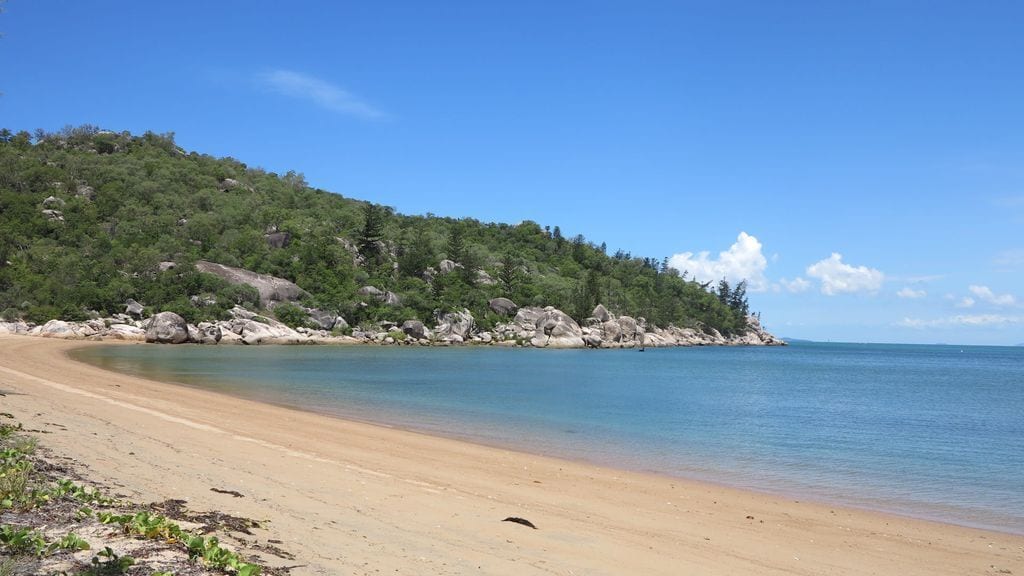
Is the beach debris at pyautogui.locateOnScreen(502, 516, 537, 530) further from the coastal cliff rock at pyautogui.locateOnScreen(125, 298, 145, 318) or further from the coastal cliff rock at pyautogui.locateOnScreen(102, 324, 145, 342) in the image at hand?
the coastal cliff rock at pyautogui.locateOnScreen(125, 298, 145, 318)

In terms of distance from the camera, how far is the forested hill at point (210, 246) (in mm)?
71750

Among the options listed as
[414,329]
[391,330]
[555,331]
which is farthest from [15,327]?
[555,331]

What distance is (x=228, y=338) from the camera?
73125 mm

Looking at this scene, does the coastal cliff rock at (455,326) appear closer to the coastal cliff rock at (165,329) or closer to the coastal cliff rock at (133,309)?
the coastal cliff rock at (165,329)

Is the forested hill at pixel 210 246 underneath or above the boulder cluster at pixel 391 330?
above

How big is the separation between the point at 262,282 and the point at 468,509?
8149cm

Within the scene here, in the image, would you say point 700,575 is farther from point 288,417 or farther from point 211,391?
point 211,391

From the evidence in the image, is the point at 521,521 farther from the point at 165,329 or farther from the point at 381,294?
the point at 381,294

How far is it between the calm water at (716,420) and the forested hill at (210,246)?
24.4 metres

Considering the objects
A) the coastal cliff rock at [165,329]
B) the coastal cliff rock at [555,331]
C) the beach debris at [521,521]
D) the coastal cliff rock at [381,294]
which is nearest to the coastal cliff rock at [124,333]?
the coastal cliff rock at [165,329]

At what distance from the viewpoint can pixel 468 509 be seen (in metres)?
10.5

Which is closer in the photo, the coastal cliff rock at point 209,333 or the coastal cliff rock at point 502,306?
the coastal cliff rock at point 209,333

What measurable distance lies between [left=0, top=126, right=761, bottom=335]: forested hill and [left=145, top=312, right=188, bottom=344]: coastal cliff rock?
540 cm

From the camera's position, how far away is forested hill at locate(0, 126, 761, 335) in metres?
71.8
